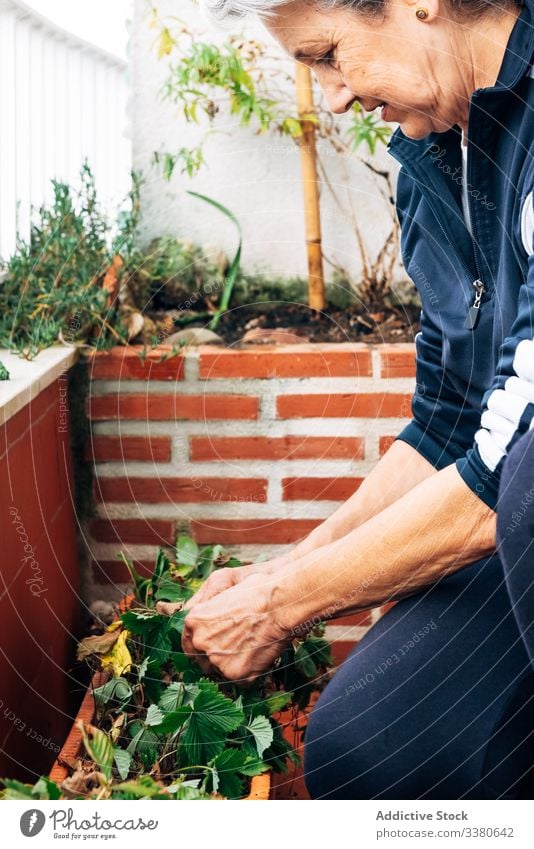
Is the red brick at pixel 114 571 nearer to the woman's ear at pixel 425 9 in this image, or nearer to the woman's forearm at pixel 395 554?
the woman's forearm at pixel 395 554

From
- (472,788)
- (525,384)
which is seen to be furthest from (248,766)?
(525,384)

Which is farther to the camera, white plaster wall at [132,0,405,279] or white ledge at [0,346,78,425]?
white plaster wall at [132,0,405,279]

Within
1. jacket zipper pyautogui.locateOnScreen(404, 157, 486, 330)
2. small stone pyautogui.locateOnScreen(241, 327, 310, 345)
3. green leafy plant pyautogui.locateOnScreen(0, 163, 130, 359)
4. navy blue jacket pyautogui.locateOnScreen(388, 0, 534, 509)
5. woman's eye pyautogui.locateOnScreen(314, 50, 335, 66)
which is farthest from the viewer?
small stone pyautogui.locateOnScreen(241, 327, 310, 345)

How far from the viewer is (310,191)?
56.1 inches

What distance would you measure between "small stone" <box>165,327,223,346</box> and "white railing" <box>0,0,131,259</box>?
0.23 metres

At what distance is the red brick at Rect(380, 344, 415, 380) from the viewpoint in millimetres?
1355

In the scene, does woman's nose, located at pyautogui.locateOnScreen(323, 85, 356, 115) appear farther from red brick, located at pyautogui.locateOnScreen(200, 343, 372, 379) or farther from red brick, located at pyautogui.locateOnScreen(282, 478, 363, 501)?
red brick, located at pyautogui.locateOnScreen(282, 478, 363, 501)

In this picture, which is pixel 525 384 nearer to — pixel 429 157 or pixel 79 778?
pixel 429 157

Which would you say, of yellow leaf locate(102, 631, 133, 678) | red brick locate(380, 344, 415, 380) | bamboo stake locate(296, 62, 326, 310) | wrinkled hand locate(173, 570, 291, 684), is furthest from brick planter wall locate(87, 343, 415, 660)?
wrinkled hand locate(173, 570, 291, 684)

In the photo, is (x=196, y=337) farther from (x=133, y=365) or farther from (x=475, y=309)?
(x=475, y=309)

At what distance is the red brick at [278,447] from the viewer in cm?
139

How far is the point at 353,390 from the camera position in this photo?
4.49 ft

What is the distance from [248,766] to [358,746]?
0.36ft

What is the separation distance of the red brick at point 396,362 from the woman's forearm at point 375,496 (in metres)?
0.27
